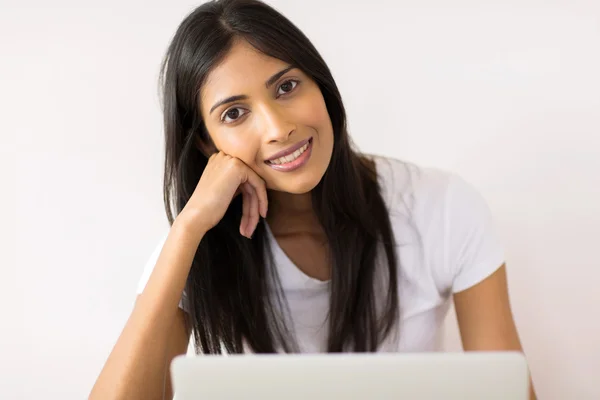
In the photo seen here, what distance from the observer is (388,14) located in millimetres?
1734

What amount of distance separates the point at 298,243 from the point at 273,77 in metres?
0.42

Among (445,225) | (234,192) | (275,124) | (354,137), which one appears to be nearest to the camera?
(275,124)

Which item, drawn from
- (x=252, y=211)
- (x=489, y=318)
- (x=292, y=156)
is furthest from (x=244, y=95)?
(x=489, y=318)

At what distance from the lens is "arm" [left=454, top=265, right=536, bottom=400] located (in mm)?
1369

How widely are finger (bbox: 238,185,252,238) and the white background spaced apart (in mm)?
445

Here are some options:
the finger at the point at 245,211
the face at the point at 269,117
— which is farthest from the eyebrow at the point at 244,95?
the finger at the point at 245,211

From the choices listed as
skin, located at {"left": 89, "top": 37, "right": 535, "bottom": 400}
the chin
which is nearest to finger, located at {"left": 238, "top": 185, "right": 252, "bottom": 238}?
skin, located at {"left": 89, "top": 37, "right": 535, "bottom": 400}

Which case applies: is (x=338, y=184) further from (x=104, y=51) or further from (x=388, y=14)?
(x=104, y=51)

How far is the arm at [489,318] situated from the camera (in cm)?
137

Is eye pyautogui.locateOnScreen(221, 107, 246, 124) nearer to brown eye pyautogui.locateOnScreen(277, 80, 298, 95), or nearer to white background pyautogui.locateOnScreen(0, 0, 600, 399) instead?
brown eye pyautogui.locateOnScreen(277, 80, 298, 95)

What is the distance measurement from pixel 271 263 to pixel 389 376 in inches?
31.7

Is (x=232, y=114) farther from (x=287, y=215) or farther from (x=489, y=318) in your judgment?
(x=489, y=318)

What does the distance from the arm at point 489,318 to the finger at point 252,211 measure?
468 millimetres

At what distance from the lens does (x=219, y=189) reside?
1.29 m
